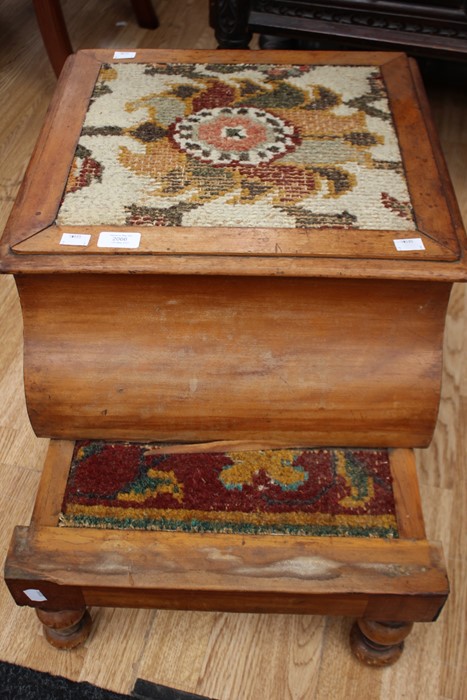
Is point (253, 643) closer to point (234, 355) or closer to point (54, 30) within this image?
point (234, 355)

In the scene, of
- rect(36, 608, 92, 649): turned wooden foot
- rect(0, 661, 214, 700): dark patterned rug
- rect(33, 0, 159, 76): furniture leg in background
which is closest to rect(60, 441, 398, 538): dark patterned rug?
rect(36, 608, 92, 649): turned wooden foot

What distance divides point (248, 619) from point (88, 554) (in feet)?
1.01

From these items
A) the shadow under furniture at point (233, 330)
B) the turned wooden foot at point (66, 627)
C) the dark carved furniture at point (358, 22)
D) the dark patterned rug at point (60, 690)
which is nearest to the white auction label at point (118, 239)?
the shadow under furniture at point (233, 330)

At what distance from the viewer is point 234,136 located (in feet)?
3.39

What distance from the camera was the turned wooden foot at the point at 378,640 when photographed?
2.82 feet

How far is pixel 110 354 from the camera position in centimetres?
91

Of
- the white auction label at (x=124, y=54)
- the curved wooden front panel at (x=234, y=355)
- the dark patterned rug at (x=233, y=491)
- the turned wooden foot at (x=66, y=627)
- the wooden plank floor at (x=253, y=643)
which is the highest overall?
the white auction label at (x=124, y=54)

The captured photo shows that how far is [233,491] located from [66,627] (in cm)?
27

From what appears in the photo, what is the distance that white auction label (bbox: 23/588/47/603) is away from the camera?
0.80 metres

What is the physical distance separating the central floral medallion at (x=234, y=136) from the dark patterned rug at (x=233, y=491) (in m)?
0.42

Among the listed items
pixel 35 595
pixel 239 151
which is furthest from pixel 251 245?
pixel 35 595

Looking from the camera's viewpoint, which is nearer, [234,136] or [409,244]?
[409,244]

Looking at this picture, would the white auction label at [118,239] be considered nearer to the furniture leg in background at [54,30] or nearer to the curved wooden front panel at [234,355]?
the curved wooden front panel at [234,355]

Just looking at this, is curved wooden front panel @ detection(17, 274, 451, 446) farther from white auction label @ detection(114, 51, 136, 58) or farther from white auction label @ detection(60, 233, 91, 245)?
white auction label @ detection(114, 51, 136, 58)
